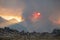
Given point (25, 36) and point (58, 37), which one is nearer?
point (58, 37)

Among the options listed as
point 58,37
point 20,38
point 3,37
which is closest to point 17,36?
point 20,38

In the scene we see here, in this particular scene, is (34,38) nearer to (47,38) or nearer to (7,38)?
(47,38)

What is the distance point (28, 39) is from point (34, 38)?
6.56 metres

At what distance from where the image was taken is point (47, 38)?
13350 centimetres

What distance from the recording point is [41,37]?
445 ft

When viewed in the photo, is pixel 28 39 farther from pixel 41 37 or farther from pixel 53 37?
pixel 53 37

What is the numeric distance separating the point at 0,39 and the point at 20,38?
1562 cm

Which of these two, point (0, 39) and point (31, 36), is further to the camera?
point (31, 36)

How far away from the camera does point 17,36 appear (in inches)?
5281

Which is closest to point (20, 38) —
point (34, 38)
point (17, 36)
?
point (17, 36)

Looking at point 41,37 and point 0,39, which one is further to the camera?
point 41,37

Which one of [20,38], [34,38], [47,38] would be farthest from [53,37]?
[20,38]

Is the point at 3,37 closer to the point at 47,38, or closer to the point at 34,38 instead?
the point at 34,38

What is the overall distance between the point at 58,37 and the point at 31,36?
71.2ft
